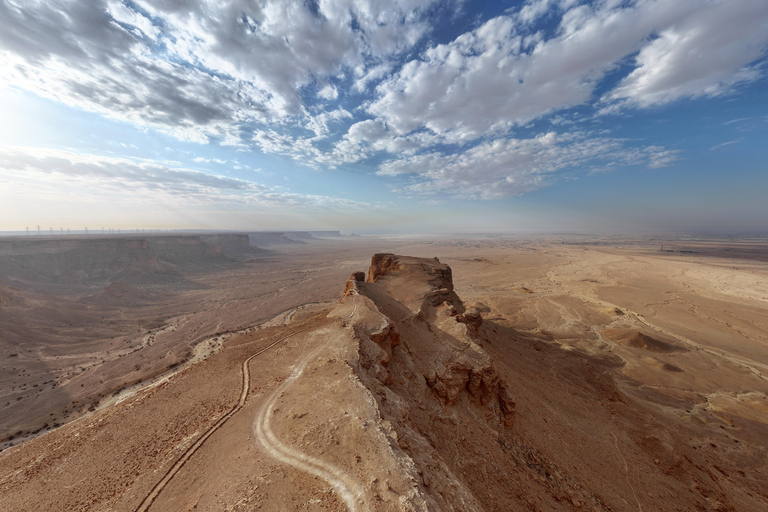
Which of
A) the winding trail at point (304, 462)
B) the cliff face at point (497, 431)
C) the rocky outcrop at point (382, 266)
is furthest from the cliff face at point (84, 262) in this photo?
the cliff face at point (497, 431)

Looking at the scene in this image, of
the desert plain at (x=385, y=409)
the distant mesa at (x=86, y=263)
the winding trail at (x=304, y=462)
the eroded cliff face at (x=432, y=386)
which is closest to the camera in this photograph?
the winding trail at (x=304, y=462)

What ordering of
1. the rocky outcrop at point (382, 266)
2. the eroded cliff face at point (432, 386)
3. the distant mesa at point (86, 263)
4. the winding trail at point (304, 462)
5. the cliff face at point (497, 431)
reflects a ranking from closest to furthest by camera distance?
1. the winding trail at point (304, 462)
2. the eroded cliff face at point (432, 386)
3. the cliff face at point (497, 431)
4. the rocky outcrop at point (382, 266)
5. the distant mesa at point (86, 263)

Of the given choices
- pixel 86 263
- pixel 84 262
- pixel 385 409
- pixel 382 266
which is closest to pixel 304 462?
pixel 385 409

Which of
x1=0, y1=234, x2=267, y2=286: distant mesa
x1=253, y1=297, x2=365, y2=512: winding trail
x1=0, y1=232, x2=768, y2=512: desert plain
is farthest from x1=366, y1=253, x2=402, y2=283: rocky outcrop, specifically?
x1=0, y1=234, x2=267, y2=286: distant mesa

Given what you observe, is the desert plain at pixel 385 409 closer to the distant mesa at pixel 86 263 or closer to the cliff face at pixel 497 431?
the cliff face at pixel 497 431

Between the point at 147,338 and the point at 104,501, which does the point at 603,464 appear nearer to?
the point at 104,501

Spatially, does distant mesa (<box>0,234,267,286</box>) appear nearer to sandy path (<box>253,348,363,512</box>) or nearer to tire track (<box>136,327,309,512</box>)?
tire track (<box>136,327,309,512</box>)
